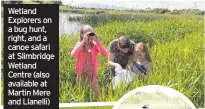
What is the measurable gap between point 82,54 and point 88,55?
42 mm

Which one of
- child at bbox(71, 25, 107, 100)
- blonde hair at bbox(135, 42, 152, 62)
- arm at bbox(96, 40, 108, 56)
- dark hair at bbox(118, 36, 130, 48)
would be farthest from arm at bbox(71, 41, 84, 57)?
blonde hair at bbox(135, 42, 152, 62)

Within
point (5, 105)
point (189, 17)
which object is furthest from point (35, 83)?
point (189, 17)

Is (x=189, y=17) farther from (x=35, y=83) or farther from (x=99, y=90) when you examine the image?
(x=35, y=83)

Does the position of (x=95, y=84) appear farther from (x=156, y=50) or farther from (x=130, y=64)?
(x=156, y=50)

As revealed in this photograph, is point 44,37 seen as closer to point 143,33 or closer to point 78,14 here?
point 78,14

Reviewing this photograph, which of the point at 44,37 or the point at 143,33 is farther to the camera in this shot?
the point at 143,33

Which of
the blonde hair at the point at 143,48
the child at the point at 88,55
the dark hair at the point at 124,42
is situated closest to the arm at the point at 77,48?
the child at the point at 88,55

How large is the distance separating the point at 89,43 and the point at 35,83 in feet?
1.45

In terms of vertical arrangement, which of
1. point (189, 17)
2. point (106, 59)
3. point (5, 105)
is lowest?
point (5, 105)

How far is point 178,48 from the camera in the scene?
386cm

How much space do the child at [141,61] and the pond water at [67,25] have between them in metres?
0.41

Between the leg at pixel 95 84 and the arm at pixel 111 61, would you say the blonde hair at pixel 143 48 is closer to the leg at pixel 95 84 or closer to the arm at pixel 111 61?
Result: the arm at pixel 111 61

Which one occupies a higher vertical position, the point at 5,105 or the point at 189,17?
the point at 189,17

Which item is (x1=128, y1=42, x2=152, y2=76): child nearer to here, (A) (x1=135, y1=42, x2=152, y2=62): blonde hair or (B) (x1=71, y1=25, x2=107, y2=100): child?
(A) (x1=135, y1=42, x2=152, y2=62): blonde hair
